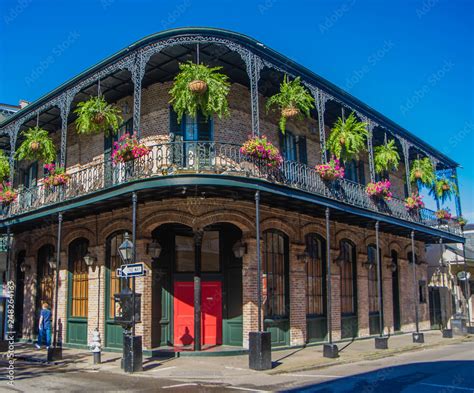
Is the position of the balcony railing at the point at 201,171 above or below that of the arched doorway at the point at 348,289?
Result: above

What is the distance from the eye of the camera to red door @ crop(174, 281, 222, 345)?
14.1 meters

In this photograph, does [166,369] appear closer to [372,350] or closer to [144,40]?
[372,350]

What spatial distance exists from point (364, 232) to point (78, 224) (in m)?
10.00

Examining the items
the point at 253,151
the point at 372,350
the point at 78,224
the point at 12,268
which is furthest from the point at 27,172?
the point at 372,350

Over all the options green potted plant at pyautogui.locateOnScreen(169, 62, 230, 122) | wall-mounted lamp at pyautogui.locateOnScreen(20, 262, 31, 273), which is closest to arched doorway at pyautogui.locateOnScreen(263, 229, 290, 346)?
green potted plant at pyautogui.locateOnScreen(169, 62, 230, 122)

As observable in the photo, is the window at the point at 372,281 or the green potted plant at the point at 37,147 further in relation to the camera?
the window at the point at 372,281

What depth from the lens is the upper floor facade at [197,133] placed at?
41.2 feet

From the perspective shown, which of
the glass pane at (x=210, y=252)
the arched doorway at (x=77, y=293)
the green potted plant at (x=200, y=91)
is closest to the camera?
the green potted plant at (x=200, y=91)

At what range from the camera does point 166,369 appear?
36.6 ft

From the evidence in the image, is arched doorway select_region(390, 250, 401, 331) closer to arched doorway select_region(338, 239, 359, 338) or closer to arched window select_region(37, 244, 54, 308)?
arched doorway select_region(338, 239, 359, 338)

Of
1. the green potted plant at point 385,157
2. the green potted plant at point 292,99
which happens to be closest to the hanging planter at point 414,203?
the green potted plant at point 385,157

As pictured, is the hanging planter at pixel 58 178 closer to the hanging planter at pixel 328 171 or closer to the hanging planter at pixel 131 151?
the hanging planter at pixel 131 151

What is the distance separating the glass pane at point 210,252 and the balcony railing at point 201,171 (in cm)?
204

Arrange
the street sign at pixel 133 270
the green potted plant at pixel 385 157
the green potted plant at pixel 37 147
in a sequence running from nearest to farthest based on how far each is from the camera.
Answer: the street sign at pixel 133 270, the green potted plant at pixel 37 147, the green potted plant at pixel 385 157
